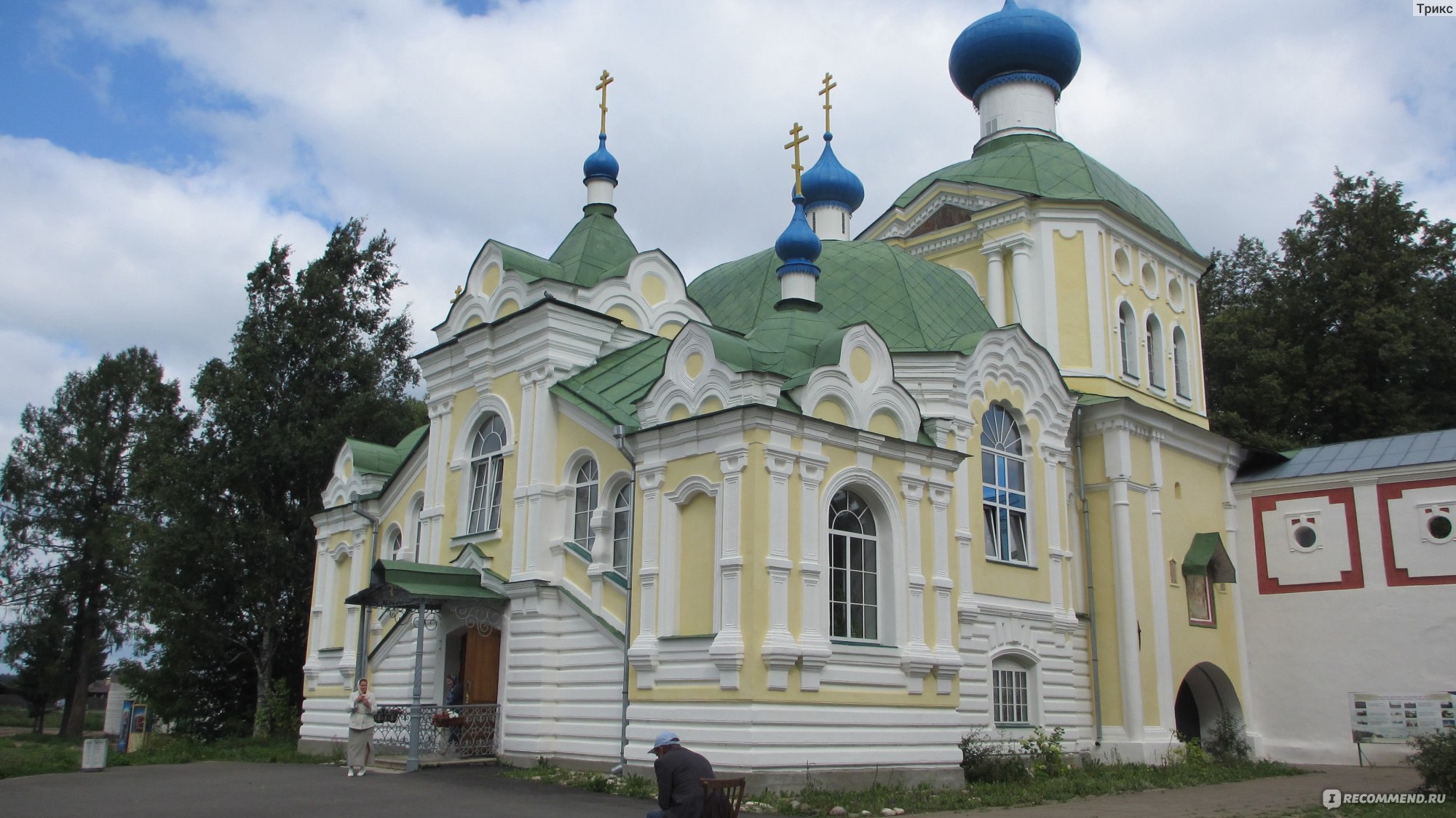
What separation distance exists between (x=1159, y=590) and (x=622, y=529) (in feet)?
27.1

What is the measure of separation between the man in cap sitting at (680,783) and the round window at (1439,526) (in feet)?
48.5

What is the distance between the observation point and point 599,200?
58.1 feet

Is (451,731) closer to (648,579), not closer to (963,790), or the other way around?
(648,579)

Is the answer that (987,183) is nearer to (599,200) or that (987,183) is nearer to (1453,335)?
(599,200)

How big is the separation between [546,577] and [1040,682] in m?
6.61

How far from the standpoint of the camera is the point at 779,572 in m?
11.4

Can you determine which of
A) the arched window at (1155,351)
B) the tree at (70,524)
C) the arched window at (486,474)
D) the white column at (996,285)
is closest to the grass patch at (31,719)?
the tree at (70,524)

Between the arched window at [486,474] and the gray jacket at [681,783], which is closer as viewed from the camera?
the gray jacket at [681,783]

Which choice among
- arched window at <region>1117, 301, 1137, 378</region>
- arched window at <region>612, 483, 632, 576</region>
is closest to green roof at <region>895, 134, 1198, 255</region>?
arched window at <region>1117, 301, 1137, 378</region>

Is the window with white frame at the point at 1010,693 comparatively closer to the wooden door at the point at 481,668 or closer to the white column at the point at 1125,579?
the white column at the point at 1125,579

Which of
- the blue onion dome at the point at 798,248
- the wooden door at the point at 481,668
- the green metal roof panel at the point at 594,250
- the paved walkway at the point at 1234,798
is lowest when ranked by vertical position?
the paved walkway at the point at 1234,798

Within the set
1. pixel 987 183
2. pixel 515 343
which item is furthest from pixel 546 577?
pixel 987 183

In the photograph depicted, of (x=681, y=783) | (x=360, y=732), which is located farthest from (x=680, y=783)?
(x=360, y=732)

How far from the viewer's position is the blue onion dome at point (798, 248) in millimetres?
14219
